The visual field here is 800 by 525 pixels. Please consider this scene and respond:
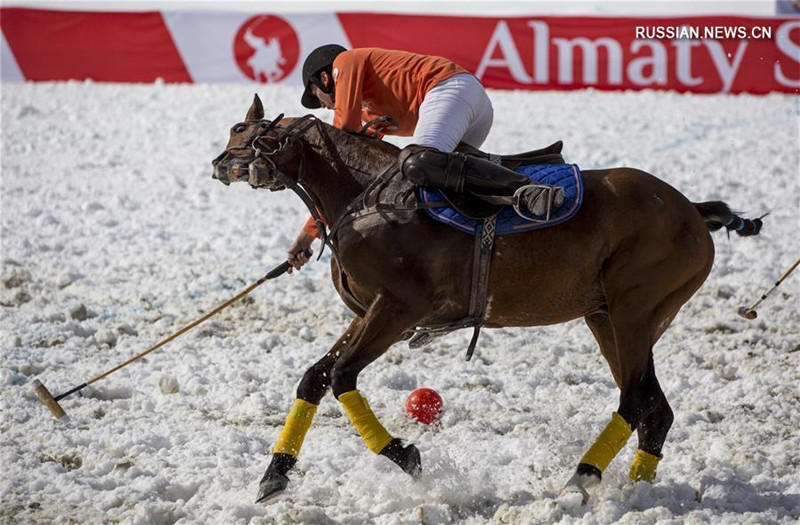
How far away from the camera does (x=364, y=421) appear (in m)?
5.40

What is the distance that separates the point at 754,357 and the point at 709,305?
50.1 inches

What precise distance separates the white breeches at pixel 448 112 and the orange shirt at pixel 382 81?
8 centimetres

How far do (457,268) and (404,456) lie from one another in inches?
40.4

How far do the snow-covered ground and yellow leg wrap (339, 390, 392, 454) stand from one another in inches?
9.7

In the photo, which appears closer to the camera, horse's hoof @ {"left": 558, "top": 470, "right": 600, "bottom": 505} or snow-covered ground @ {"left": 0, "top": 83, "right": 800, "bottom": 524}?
horse's hoof @ {"left": 558, "top": 470, "right": 600, "bottom": 505}

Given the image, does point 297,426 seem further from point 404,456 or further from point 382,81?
point 382,81

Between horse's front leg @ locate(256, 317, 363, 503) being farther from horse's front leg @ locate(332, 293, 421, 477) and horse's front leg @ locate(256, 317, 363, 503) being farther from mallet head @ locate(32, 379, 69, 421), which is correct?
mallet head @ locate(32, 379, 69, 421)

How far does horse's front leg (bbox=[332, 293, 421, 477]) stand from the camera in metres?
5.37

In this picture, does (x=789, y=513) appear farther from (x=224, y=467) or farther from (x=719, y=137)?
(x=719, y=137)

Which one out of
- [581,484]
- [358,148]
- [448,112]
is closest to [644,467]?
[581,484]

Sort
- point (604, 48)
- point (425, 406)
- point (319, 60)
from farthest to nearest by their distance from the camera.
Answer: point (604, 48), point (425, 406), point (319, 60)

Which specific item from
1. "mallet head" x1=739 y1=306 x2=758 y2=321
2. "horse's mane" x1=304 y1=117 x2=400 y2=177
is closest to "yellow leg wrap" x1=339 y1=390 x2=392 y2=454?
"horse's mane" x1=304 y1=117 x2=400 y2=177

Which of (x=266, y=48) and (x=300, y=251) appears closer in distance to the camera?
(x=300, y=251)

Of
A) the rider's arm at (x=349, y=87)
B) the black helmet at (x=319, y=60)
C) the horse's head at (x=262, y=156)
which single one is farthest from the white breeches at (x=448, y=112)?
the horse's head at (x=262, y=156)
